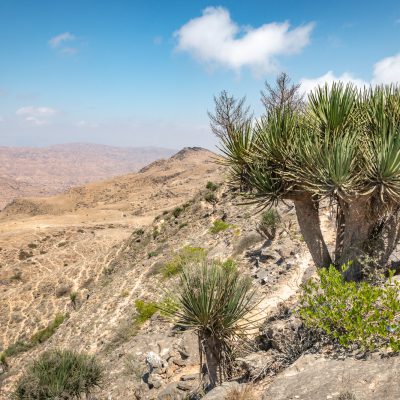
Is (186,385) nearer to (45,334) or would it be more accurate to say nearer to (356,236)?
(356,236)

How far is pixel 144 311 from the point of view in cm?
1412

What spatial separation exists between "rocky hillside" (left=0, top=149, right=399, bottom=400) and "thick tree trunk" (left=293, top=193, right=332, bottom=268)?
1.34m

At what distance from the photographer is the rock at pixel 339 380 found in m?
3.59

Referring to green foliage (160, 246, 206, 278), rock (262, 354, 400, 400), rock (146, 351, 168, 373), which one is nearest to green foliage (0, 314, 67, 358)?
green foliage (160, 246, 206, 278)

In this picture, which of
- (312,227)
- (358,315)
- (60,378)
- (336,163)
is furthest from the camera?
(60,378)

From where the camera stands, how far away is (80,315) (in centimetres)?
1811

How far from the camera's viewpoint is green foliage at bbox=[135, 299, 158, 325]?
540 inches

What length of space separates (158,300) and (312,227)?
31.4 ft

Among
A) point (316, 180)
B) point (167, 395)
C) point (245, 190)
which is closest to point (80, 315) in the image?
point (167, 395)

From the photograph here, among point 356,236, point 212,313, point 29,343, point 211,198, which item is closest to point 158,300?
point 212,313

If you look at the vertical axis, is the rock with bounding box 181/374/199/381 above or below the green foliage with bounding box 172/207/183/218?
below

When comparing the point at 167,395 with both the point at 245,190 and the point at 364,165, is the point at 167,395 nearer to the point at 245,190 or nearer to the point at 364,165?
the point at 245,190

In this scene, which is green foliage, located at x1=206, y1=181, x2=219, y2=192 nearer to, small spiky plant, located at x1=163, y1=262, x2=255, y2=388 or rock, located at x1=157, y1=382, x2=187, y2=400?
rock, located at x1=157, y1=382, x2=187, y2=400

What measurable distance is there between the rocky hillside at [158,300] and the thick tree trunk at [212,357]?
0.50 m
